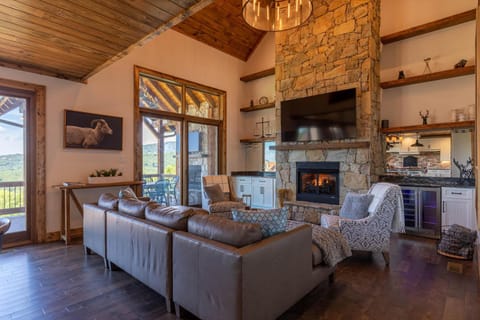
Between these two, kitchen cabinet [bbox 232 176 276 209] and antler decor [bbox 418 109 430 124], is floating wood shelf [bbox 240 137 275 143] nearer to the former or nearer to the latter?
kitchen cabinet [bbox 232 176 276 209]

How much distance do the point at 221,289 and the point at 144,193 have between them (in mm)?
4218

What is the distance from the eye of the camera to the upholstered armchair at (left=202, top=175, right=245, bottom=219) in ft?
16.0

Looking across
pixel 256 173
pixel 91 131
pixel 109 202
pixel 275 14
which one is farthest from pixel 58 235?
pixel 275 14

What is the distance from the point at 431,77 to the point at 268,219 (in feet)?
14.7

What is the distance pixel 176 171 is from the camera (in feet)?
20.1

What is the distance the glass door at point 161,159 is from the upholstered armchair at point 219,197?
A: 96 centimetres

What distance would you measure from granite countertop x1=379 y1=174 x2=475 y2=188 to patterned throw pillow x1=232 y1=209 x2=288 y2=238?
356cm

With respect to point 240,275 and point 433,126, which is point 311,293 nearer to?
point 240,275

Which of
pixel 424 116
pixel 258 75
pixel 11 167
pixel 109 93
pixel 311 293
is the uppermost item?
pixel 258 75

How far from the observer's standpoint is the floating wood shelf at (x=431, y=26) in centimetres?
428

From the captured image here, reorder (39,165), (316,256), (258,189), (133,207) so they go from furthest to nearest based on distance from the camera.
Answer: (258,189), (39,165), (133,207), (316,256)

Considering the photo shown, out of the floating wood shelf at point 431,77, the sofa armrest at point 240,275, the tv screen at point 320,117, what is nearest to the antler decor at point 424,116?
the floating wood shelf at point 431,77

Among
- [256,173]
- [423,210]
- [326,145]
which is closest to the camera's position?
[423,210]

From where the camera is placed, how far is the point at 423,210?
441cm
